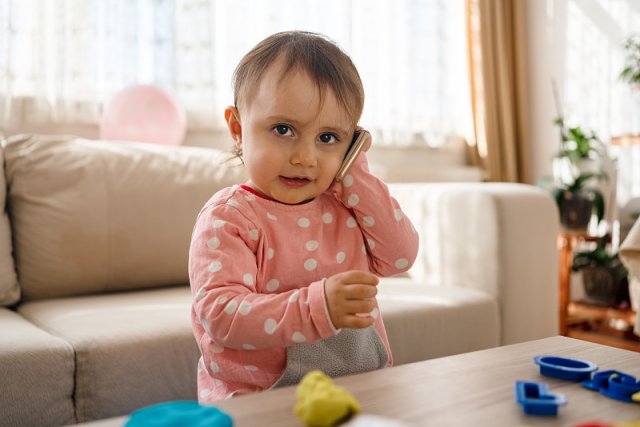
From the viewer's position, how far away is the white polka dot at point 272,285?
3.04ft

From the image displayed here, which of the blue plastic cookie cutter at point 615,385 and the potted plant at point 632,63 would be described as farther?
the potted plant at point 632,63

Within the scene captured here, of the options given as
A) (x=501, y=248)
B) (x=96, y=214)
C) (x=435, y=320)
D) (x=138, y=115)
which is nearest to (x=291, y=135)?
(x=435, y=320)

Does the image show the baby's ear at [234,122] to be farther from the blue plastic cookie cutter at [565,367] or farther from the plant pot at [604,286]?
the plant pot at [604,286]

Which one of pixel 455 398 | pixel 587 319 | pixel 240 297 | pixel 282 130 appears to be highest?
pixel 282 130

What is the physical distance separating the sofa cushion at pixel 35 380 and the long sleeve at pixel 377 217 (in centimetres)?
66

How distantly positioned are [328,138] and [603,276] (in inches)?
95.5

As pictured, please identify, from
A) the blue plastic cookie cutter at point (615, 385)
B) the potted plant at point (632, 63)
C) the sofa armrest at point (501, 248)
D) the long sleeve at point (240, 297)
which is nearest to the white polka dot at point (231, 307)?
the long sleeve at point (240, 297)

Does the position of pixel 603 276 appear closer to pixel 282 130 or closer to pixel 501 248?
pixel 501 248

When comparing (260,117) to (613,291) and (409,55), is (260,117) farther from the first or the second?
(409,55)

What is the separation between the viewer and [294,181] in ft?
3.02

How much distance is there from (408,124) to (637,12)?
125cm

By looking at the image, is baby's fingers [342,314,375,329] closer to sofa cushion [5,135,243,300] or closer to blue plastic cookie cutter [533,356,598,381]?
blue plastic cookie cutter [533,356,598,381]

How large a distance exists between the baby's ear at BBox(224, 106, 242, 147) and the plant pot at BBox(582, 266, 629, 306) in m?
2.41

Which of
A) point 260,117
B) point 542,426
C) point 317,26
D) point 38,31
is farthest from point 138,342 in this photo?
point 317,26
